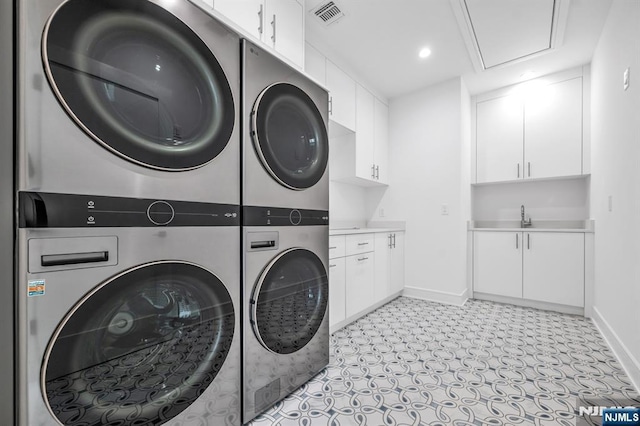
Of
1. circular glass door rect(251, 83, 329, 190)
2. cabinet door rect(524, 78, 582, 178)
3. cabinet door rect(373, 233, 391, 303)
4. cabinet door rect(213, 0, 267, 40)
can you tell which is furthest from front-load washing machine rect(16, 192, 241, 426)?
cabinet door rect(524, 78, 582, 178)

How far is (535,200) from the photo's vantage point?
335 centimetres

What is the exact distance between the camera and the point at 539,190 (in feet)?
10.9

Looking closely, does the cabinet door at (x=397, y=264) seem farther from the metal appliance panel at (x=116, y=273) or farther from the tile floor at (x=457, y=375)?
the metal appliance panel at (x=116, y=273)

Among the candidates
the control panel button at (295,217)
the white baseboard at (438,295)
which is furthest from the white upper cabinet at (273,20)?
the white baseboard at (438,295)

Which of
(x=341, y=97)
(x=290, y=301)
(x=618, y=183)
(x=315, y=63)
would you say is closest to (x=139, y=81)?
(x=290, y=301)

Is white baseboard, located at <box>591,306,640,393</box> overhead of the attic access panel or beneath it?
beneath

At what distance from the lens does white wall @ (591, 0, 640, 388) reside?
159cm

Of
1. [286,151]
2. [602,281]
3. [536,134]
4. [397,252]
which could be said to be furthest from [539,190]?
[286,151]

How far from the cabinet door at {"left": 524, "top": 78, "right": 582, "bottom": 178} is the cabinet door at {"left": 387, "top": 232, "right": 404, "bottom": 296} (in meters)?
1.61

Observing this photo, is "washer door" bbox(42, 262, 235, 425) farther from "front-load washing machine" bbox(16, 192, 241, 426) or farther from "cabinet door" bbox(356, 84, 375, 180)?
Answer: "cabinet door" bbox(356, 84, 375, 180)

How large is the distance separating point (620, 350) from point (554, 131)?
2243 millimetres

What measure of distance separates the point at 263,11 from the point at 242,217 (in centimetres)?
123

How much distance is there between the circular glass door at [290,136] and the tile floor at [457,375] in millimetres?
1118

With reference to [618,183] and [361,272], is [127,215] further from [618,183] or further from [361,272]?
[618,183]
